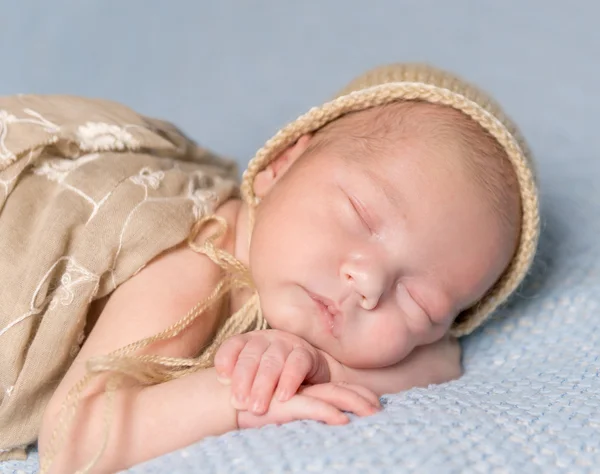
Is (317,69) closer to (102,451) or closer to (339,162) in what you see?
(339,162)

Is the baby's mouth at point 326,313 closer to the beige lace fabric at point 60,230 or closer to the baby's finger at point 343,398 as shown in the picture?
the baby's finger at point 343,398

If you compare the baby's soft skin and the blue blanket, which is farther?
the blue blanket

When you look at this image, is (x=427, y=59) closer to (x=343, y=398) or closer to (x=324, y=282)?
(x=324, y=282)

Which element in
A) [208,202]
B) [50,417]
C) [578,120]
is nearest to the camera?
[50,417]

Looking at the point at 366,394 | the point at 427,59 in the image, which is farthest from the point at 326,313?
the point at 427,59

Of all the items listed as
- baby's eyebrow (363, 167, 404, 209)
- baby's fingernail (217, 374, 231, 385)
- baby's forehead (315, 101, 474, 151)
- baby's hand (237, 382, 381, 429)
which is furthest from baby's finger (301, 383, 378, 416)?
baby's forehead (315, 101, 474, 151)

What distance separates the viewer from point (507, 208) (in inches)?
52.4

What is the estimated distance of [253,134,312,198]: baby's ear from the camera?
56.1 inches

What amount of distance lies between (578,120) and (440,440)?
5.23 feet

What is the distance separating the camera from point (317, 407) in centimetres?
105

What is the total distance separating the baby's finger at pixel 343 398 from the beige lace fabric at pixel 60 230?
0.36 m

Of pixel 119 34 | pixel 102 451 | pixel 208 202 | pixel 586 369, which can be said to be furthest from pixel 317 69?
pixel 102 451

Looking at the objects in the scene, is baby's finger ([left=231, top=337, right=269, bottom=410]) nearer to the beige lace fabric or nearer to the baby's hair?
the beige lace fabric

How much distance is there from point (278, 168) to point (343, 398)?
1.70 ft
